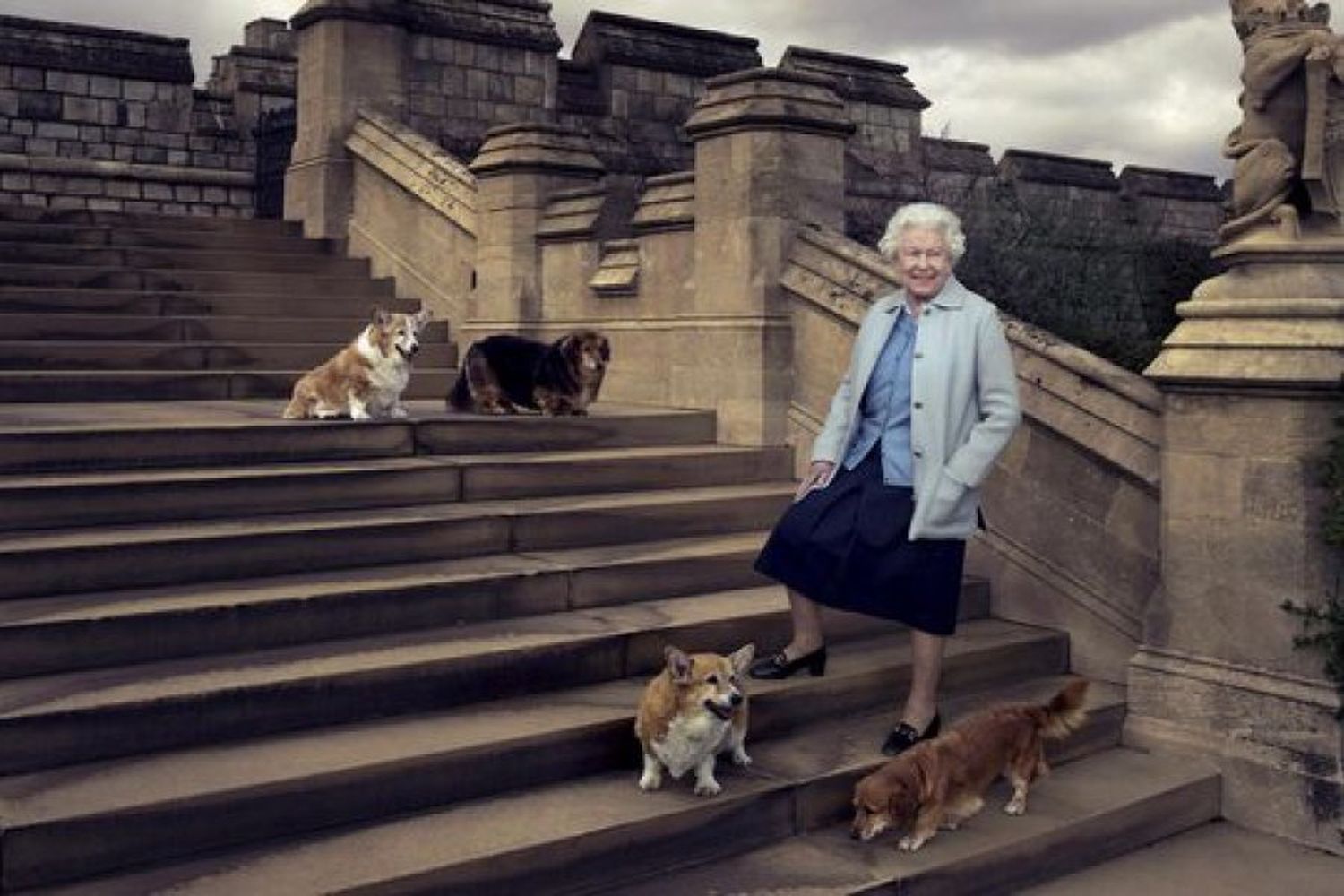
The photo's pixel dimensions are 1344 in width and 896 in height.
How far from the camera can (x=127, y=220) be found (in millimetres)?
11656

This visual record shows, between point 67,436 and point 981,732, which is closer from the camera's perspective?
point 981,732

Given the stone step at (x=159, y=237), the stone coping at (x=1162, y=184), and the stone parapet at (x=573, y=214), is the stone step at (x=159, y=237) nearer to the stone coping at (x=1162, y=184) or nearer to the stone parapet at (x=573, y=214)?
the stone parapet at (x=573, y=214)

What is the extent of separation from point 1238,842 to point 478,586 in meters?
3.44

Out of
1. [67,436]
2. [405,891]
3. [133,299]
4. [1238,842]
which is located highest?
[133,299]

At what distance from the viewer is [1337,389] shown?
17.2 feet

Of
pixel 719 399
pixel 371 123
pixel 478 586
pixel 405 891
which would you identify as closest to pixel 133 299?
pixel 371 123

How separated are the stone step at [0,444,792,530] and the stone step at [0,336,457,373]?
3099 millimetres

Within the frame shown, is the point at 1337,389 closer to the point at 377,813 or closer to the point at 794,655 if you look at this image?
the point at 794,655

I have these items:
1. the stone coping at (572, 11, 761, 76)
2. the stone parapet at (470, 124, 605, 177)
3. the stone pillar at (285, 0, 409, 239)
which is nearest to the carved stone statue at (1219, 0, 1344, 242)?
the stone parapet at (470, 124, 605, 177)

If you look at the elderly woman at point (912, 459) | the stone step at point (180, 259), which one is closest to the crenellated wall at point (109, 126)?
the stone step at point (180, 259)

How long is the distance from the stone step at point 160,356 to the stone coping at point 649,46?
7494mm

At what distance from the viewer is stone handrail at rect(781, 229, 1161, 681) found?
6105mm

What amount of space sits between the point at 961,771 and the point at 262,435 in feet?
12.7

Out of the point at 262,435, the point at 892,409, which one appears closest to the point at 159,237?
the point at 262,435
